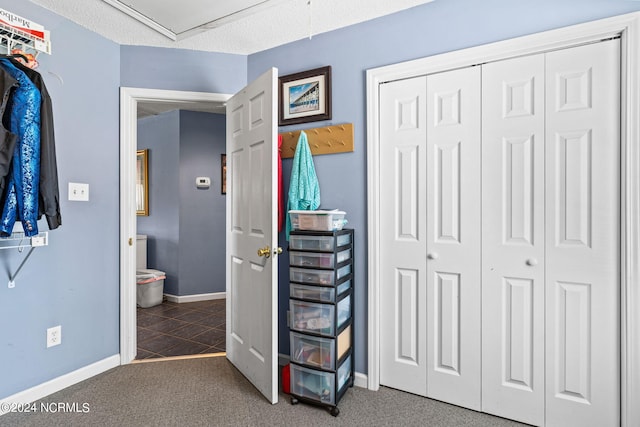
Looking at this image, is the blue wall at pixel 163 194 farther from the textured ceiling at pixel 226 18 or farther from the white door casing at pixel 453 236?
the white door casing at pixel 453 236

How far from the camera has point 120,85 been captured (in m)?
2.60

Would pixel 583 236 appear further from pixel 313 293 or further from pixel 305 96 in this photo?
pixel 305 96

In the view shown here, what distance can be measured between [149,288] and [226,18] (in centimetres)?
322

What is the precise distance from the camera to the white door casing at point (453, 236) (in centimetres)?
195

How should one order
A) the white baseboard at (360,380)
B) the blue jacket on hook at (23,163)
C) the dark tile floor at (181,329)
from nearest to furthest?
the blue jacket on hook at (23,163) < the white baseboard at (360,380) < the dark tile floor at (181,329)

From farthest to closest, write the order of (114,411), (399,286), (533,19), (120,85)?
1. (120,85)
2. (399,286)
3. (114,411)
4. (533,19)

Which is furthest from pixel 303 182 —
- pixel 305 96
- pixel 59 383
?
pixel 59 383

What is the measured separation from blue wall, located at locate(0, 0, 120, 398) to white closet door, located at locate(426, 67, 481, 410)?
2.28 metres

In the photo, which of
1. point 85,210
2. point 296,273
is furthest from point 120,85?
point 296,273

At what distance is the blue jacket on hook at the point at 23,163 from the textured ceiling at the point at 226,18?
0.60 metres

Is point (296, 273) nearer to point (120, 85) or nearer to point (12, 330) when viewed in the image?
point (12, 330)

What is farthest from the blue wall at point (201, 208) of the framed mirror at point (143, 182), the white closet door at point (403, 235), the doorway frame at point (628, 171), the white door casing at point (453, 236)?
the doorway frame at point (628, 171)

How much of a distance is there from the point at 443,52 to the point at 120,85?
233 centimetres

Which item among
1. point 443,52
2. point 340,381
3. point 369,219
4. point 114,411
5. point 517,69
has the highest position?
point 443,52
